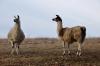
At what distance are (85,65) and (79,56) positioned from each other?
3.07 metres

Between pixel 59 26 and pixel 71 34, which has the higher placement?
pixel 59 26

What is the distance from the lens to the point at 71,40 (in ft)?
100

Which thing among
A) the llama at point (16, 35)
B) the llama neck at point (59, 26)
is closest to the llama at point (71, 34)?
the llama neck at point (59, 26)

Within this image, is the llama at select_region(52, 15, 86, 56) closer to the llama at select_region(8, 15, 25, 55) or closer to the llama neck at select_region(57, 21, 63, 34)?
the llama neck at select_region(57, 21, 63, 34)

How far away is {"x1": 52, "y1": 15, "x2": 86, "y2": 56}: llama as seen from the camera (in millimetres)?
29797

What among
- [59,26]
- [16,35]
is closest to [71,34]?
[59,26]

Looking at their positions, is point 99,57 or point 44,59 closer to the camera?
point 44,59

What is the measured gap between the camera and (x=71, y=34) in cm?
3033

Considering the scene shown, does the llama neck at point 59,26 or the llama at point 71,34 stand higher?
the llama neck at point 59,26

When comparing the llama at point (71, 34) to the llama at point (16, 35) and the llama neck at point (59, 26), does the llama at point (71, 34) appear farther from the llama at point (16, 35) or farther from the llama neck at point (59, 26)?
the llama at point (16, 35)

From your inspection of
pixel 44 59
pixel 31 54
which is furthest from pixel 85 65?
pixel 31 54

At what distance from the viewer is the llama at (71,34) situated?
29797 mm

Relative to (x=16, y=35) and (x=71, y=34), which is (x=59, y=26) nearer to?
(x=71, y=34)

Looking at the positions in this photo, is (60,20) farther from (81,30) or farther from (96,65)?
(96,65)
